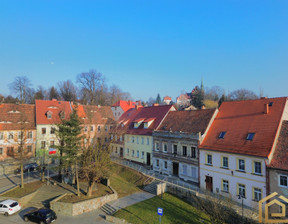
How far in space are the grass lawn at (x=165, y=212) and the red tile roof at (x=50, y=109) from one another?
86.8ft

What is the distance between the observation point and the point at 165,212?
67.1 feet

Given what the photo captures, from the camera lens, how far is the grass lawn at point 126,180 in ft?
87.3

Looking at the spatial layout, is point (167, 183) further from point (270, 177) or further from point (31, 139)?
point (31, 139)

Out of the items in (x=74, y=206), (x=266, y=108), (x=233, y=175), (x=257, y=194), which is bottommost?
(x=74, y=206)

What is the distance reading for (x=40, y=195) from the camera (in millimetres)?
23969

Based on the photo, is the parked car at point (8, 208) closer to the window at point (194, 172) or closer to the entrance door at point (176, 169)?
the entrance door at point (176, 169)

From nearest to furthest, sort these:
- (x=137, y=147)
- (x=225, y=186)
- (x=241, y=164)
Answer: (x=241, y=164)
(x=225, y=186)
(x=137, y=147)

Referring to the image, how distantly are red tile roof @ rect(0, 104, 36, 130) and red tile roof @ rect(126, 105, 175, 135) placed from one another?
20.3 m

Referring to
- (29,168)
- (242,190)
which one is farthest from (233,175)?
(29,168)

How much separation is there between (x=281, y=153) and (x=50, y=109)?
43.1 metres

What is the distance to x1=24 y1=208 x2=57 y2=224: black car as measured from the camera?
18219 millimetres

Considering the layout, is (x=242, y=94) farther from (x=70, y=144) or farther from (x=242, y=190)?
(x=70, y=144)

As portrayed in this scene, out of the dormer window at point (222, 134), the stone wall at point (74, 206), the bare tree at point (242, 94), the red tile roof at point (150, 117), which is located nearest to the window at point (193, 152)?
the dormer window at point (222, 134)

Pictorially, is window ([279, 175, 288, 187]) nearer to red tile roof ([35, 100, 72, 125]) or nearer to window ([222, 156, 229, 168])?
window ([222, 156, 229, 168])
